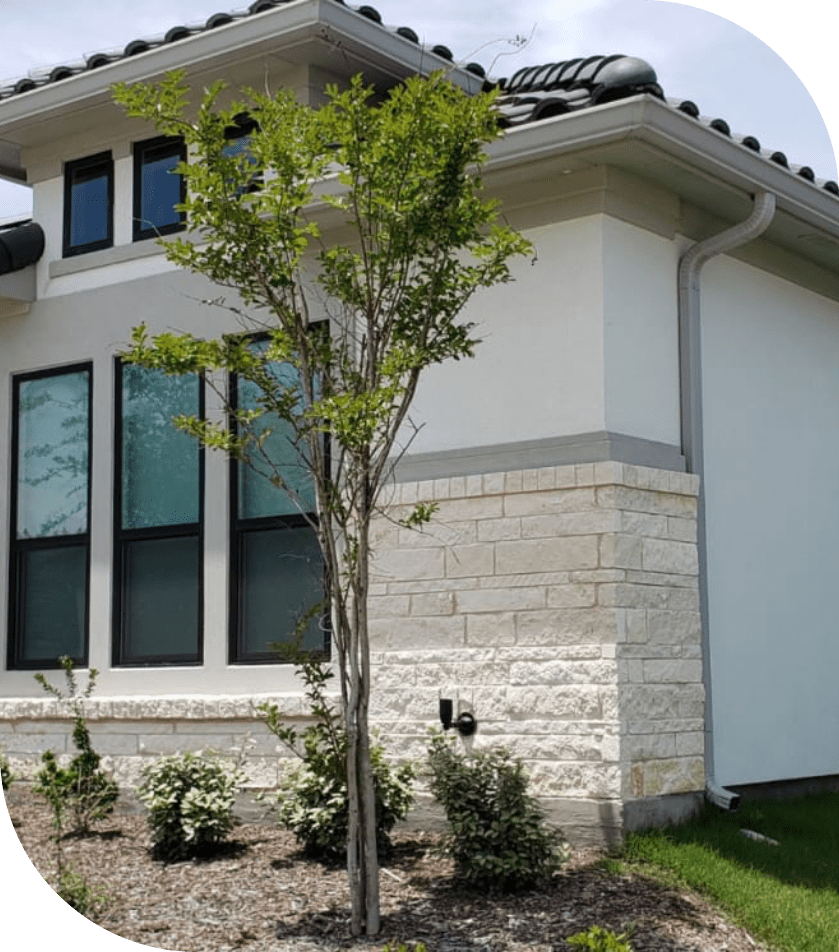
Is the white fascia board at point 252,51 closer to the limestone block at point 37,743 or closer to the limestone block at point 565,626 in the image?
the limestone block at point 565,626

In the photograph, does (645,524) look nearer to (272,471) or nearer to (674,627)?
(674,627)

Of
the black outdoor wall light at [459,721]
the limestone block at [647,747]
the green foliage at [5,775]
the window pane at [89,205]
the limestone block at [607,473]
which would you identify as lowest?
the green foliage at [5,775]

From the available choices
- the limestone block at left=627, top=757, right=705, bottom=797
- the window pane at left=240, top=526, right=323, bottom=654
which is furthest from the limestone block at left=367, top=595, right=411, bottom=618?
the limestone block at left=627, top=757, right=705, bottom=797

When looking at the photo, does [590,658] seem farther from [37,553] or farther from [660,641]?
[37,553]

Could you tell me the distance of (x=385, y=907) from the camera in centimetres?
742

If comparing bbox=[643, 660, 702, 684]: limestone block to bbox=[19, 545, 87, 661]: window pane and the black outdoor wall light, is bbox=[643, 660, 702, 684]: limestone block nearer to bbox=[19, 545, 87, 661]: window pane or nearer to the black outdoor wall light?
the black outdoor wall light

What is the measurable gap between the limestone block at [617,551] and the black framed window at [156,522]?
321 centimetres

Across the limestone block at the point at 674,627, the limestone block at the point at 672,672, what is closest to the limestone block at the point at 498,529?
the limestone block at the point at 674,627

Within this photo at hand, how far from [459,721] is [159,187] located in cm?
478

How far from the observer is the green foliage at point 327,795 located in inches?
323

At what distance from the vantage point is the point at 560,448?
28.6 feet

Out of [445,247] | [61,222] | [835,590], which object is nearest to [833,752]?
[835,590]

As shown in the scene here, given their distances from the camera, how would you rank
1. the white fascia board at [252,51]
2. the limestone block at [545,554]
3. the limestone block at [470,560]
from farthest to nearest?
the white fascia board at [252,51]
the limestone block at [470,560]
the limestone block at [545,554]

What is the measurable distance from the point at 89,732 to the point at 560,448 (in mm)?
4233
